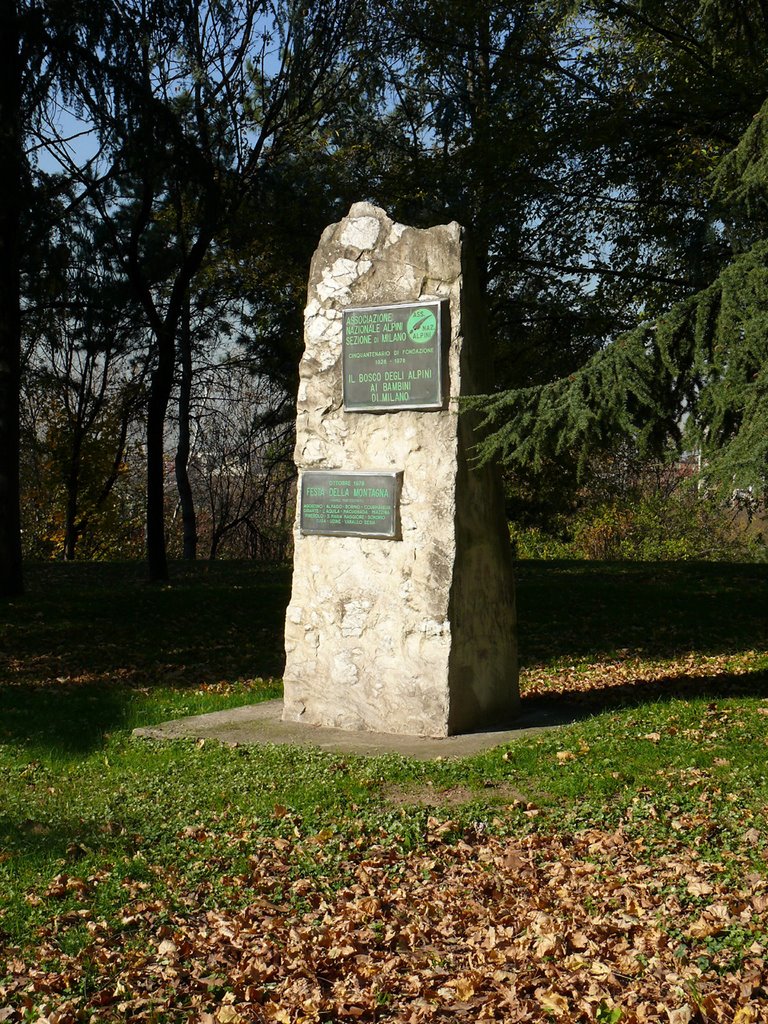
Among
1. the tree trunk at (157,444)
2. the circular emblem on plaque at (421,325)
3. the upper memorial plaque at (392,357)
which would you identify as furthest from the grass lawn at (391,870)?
the tree trunk at (157,444)

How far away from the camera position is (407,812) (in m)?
5.88

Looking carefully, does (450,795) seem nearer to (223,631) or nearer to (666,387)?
(666,387)

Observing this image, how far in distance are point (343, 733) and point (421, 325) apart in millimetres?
2864

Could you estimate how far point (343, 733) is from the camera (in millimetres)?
7668

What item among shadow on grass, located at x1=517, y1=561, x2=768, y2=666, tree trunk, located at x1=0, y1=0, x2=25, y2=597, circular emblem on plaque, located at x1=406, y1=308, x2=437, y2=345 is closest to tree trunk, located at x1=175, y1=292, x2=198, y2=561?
tree trunk, located at x1=0, y1=0, x2=25, y2=597

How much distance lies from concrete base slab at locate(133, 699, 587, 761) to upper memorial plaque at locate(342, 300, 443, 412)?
2240mm

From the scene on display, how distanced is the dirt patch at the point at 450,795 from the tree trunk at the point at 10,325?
9.41m

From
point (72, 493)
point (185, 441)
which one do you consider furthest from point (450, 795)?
point (72, 493)

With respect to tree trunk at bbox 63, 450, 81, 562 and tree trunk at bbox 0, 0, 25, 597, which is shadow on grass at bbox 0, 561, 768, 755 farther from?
tree trunk at bbox 63, 450, 81, 562

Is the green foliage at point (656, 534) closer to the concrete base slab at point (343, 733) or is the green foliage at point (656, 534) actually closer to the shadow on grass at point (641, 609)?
the shadow on grass at point (641, 609)

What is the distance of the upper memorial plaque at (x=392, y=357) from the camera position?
7.37 metres

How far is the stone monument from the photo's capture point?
7359 millimetres

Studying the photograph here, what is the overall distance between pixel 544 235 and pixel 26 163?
257 inches

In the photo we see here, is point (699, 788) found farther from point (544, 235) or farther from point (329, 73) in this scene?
point (329, 73)
